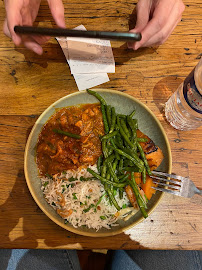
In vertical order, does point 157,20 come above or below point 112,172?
above

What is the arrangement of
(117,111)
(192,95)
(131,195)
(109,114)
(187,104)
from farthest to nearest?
(117,111) → (109,114) → (131,195) → (187,104) → (192,95)

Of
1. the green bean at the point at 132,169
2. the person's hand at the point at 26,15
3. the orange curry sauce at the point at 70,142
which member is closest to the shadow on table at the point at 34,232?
the orange curry sauce at the point at 70,142

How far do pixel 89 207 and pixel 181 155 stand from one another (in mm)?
1107

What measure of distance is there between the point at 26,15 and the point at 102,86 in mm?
1069

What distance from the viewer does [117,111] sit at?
7.70ft

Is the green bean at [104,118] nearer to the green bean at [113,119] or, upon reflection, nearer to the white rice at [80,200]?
the green bean at [113,119]

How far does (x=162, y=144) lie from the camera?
220cm

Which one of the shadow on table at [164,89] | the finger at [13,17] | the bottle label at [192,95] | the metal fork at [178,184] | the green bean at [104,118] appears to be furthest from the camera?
the shadow on table at [164,89]

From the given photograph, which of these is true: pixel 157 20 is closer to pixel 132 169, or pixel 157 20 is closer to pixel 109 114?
pixel 109 114

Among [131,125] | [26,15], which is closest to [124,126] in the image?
[131,125]

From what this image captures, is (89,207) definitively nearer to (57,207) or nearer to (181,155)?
(57,207)

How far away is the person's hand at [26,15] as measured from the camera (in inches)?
77.6

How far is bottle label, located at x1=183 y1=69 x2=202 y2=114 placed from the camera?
1844 mm

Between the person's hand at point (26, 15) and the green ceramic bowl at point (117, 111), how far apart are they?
0.66 metres
